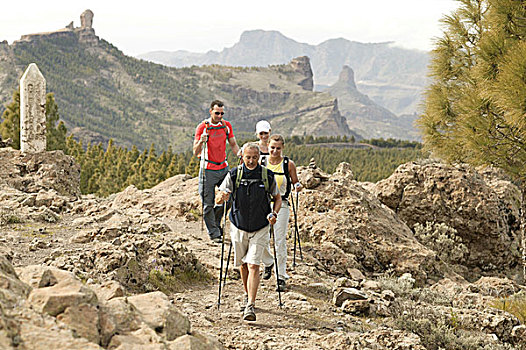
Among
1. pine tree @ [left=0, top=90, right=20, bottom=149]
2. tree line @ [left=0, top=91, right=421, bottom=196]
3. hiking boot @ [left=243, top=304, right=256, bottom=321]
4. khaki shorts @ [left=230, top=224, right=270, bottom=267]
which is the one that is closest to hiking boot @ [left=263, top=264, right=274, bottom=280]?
khaki shorts @ [left=230, top=224, right=270, bottom=267]

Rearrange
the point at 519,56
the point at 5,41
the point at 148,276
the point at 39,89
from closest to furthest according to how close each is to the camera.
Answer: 1. the point at 148,276
2. the point at 519,56
3. the point at 39,89
4. the point at 5,41

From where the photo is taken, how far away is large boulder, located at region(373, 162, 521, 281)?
13391mm

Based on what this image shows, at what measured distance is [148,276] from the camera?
21.8ft

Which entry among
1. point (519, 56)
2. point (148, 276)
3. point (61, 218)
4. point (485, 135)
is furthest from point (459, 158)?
point (61, 218)

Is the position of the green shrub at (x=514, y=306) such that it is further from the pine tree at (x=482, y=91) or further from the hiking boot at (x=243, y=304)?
the hiking boot at (x=243, y=304)

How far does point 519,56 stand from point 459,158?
308cm

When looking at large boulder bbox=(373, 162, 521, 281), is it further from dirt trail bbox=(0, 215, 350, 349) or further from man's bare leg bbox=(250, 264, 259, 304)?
man's bare leg bbox=(250, 264, 259, 304)

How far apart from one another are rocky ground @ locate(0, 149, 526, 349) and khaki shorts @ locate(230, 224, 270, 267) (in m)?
0.72

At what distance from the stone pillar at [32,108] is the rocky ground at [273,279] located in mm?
544

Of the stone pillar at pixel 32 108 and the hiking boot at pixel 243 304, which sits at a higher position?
the stone pillar at pixel 32 108

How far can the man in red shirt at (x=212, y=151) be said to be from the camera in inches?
343

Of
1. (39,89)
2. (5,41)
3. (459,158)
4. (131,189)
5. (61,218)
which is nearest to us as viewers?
(61,218)

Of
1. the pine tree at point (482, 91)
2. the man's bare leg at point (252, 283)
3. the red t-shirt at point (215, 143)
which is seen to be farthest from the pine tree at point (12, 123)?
the man's bare leg at point (252, 283)

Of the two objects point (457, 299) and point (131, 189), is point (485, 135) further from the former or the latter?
point (131, 189)
